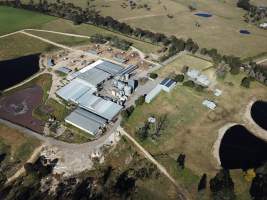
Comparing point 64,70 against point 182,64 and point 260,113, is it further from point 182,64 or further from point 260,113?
point 260,113

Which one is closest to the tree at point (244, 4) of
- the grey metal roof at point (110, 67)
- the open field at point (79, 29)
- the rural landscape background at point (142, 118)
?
the rural landscape background at point (142, 118)

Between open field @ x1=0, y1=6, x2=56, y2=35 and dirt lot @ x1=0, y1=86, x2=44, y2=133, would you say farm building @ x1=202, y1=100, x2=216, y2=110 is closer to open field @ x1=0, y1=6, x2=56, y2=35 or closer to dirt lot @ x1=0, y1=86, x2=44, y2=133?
dirt lot @ x1=0, y1=86, x2=44, y2=133

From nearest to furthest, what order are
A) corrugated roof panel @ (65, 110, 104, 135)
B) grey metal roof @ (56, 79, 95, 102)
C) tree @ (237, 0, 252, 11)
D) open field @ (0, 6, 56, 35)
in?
corrugated roof panel @ (65, 110, 104, 135) < grey metal roof @ (56, 79, 95, 102) < open field @ (0, 6, 56, 35) < tree @ (237, 0, 252, 11)

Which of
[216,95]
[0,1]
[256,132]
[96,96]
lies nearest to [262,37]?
[216,95]

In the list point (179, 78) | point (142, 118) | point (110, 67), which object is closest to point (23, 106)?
point (110, 67)

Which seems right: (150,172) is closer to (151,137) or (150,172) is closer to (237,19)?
(151,137)

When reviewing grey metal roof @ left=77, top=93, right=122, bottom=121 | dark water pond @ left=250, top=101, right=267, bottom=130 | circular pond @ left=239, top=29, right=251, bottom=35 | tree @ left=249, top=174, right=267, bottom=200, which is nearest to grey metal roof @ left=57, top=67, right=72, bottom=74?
grey metal roof @ left=77, top=93, right=122, bottom=121

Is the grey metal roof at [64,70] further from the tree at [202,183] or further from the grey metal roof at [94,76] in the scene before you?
the tree at [202,183]

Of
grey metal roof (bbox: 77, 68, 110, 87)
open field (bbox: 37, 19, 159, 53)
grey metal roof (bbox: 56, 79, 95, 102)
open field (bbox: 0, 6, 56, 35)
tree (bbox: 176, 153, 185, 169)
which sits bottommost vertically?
tree (bbox: 176, 153, 185, 169)
